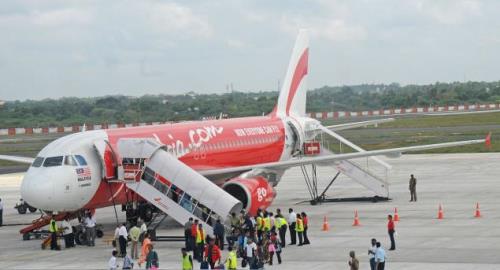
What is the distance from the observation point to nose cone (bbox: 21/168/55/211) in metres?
36.6

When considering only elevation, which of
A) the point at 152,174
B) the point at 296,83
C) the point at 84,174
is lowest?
the point at 152,174

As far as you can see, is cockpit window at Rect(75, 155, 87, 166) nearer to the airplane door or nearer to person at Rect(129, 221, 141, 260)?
the airplane door

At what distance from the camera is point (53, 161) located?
37.9 metres

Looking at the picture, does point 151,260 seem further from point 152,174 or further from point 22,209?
point 22,209

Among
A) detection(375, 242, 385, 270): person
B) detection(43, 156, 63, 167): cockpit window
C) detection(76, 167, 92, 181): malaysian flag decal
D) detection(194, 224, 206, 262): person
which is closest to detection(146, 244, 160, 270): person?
detection(194, 224, 206, 262): person

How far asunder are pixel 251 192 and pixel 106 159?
244 inches

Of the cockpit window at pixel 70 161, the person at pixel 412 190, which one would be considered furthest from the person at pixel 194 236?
the person at pixel 412 190

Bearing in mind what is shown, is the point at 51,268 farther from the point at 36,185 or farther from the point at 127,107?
the point at 127,107

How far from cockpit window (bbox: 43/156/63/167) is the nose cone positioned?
70cm

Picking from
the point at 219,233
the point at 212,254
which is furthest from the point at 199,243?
the point at 212,254

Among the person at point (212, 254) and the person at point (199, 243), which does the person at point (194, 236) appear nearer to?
the person at point (199, 243)

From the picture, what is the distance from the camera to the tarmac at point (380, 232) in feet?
104

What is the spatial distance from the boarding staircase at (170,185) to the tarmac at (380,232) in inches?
58.8

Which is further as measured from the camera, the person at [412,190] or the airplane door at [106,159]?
the person at [412,190]
